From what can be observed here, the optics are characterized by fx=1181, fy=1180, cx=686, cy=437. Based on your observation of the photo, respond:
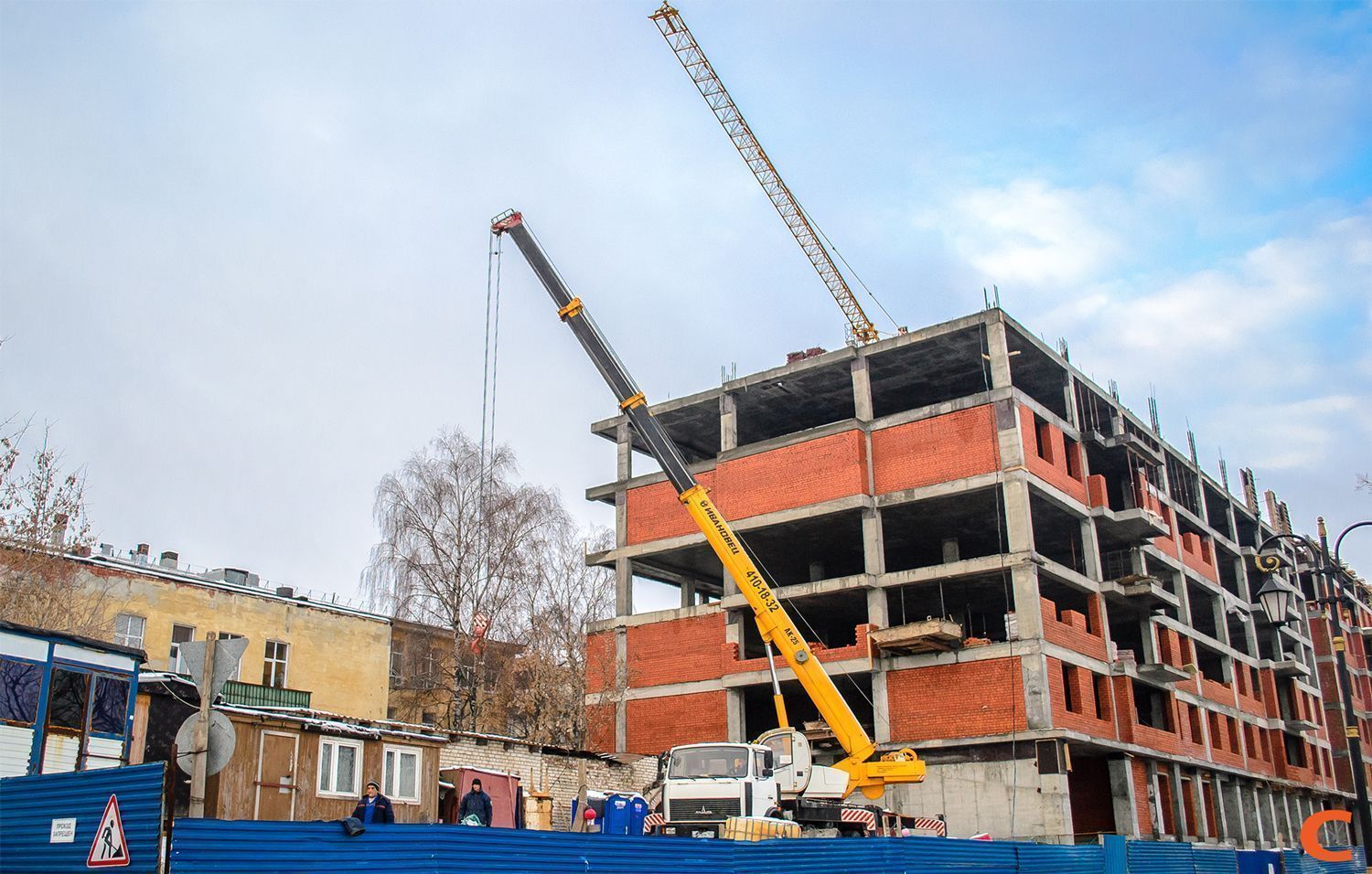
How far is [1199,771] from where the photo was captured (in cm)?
4403

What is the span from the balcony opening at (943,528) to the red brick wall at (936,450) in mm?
755

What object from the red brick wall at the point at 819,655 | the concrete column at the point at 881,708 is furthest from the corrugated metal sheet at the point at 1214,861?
the red brick wall at the point at 819,655

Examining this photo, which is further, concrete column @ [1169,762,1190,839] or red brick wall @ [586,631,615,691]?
red brick wall @ [586,631,615,691]

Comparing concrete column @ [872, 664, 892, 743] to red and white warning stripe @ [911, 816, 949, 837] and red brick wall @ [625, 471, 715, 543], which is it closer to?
Answer: red and white warning stripe @ [911, 816, 949, 837]

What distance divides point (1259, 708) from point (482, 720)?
35.4 m

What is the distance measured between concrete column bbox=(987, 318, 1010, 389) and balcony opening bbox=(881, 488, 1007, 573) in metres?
3.62

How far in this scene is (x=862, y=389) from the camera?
131 ft

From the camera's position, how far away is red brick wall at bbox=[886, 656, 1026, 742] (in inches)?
1344

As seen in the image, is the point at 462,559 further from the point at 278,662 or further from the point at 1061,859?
the point at 1061,859

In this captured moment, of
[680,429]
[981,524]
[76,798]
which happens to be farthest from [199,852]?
[680,429]

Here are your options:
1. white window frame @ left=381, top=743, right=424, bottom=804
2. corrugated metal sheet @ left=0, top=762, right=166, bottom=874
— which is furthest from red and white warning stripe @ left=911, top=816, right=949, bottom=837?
corrugated metal sheet @ left=0, top=762, right=166, bottom=874

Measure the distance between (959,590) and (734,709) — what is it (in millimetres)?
9530

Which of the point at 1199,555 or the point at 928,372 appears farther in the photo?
the point at 1199,555

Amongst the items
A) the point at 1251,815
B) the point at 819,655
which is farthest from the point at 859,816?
the point at 1251,815
